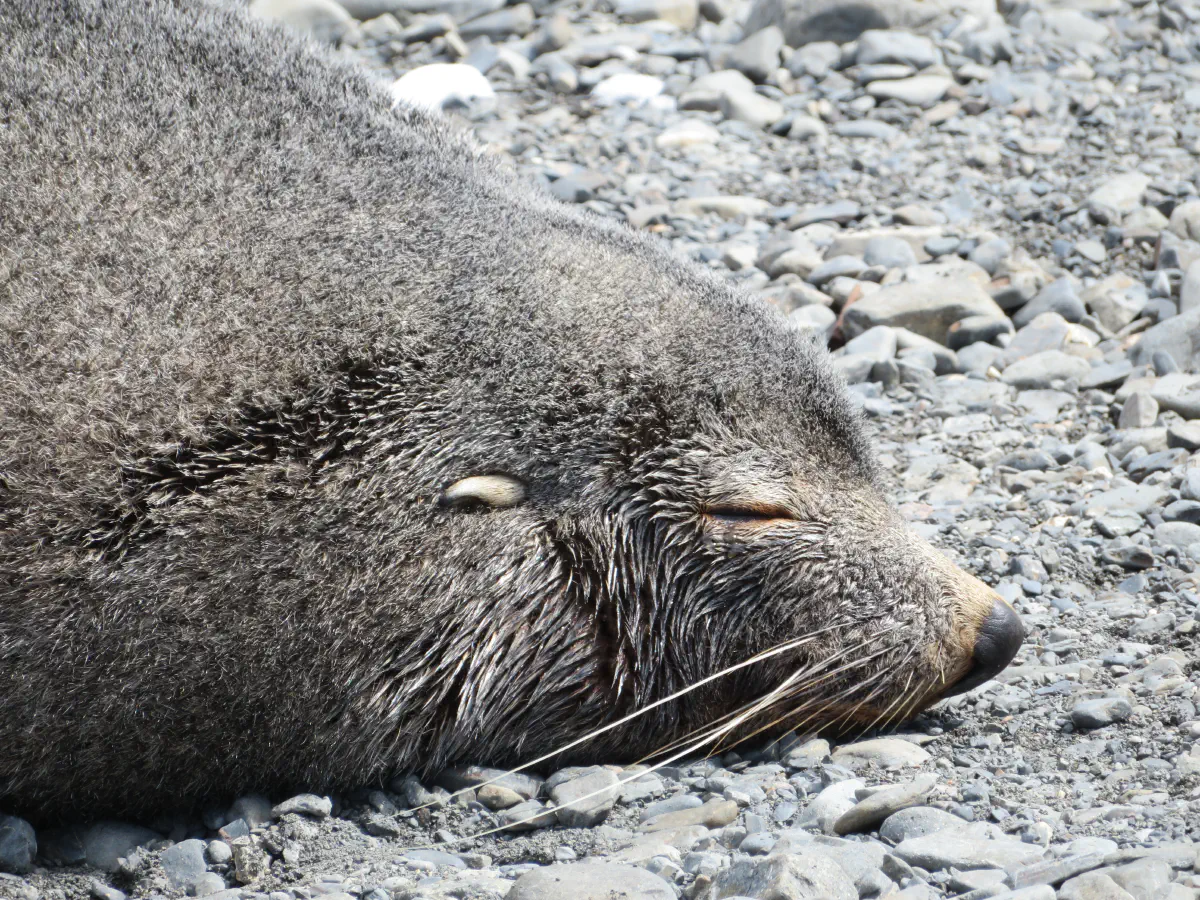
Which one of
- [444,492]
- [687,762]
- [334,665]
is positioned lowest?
[687,762]

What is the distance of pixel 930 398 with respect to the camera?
21.6ft

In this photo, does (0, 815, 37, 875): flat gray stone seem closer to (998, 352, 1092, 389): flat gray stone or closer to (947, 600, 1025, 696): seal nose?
(947, 600, 1025, 696): seal nose

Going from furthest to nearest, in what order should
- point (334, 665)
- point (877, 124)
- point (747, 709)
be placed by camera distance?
point (877, 124) → point (747, 709) → point (334, 665)

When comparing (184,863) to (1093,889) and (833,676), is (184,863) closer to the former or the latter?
(833,676)

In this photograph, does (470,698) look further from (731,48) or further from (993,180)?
(731,48)

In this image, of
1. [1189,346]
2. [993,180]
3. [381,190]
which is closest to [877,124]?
[993,180]

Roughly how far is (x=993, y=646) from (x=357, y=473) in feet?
6.36

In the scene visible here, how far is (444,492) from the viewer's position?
12.7 ft

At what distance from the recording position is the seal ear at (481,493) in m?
3.88

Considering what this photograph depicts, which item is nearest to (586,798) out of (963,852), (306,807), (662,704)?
(662,704)

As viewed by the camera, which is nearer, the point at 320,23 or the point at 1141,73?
the point at 1141,73

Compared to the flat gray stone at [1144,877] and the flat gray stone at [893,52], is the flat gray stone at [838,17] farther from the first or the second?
the flat gray stone at [1144,877]

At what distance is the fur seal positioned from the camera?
362cm

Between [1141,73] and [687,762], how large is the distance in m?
7.91
